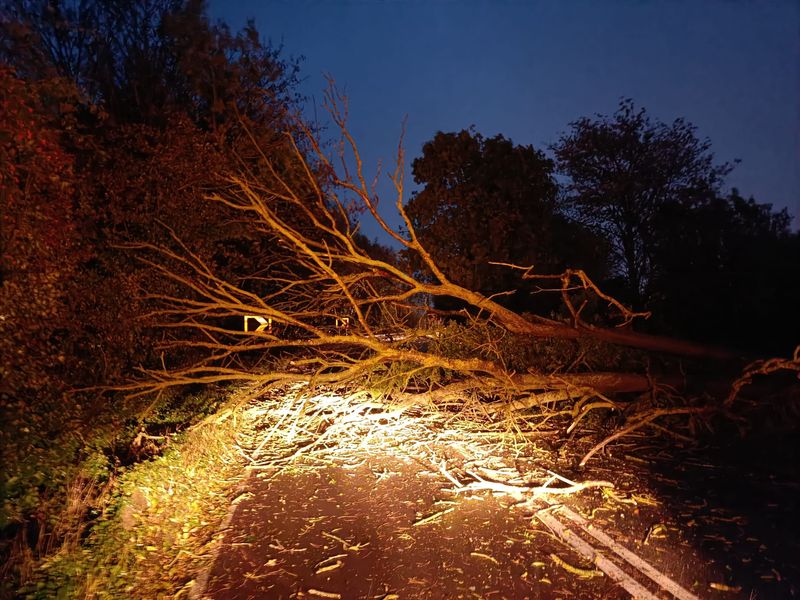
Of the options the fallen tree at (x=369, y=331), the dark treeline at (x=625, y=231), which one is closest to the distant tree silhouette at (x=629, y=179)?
the dark treeline at (x=625, y=231)

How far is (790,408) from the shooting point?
7.15 meters

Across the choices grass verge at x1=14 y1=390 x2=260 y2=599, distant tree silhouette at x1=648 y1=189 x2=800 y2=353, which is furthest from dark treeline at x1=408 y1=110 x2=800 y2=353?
grass verge at x1=14 y1=390 x2=260 y2=599

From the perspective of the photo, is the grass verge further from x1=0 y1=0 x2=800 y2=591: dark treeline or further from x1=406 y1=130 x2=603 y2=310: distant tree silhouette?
x1=406 y1=130 x2=603 y2=310: distant tree silhouette

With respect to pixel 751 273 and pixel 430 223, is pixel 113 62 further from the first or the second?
pixel 751 273

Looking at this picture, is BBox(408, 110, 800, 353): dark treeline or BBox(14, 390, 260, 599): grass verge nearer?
BBox(14, 390, 260, 599): grass verge

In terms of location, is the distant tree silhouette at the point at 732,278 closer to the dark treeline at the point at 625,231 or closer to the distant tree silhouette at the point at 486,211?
the dark treeline at the point at 625,231

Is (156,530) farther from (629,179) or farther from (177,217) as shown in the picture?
(629,179)

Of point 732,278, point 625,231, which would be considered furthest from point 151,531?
point 625,231

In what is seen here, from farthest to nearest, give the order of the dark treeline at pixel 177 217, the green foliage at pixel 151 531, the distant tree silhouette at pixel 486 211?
the distant tree silhouette at pixel 486 211 < the dark treeline at pixel 177 217 < the green foliage at pixel 151 531

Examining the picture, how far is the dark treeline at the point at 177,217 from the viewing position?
5559mm

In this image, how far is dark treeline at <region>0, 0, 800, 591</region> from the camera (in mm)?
5559

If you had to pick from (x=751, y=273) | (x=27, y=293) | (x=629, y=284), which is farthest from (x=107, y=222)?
(x=629, y=284)

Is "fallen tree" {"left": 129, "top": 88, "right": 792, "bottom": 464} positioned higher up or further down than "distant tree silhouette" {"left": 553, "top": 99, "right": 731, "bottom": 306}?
further down

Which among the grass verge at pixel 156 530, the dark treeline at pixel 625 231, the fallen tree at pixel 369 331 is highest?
the dark treeline at pixel 625 231
